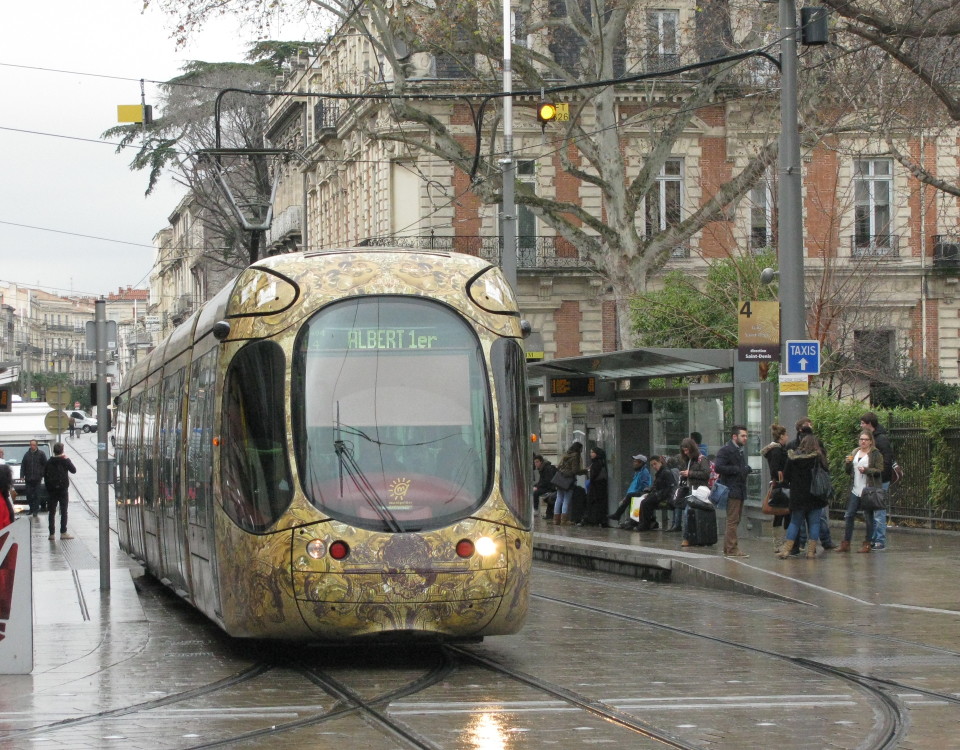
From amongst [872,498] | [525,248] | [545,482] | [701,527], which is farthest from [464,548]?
[525,248]

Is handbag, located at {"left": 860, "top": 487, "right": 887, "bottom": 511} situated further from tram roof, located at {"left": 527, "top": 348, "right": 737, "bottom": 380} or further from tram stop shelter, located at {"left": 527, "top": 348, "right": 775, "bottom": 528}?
tram roof, located at {"left": 527, "top": 348, "right": 737, "bottom": 380}

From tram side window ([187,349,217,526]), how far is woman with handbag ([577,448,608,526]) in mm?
15055

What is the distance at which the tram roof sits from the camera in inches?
898

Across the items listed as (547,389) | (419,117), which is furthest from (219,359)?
(419,117)

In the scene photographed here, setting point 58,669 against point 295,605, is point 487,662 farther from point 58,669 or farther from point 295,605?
point 58,669

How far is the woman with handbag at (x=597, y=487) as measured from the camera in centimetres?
2820

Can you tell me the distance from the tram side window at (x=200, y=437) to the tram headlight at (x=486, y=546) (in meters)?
2.30

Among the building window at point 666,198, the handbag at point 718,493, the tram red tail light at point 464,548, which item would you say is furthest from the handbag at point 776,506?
the building window at point 666,198

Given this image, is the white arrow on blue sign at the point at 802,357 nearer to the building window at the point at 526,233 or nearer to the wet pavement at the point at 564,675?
the wet pavement at the point at 564,675

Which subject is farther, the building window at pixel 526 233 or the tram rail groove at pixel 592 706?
the building window at pixel 526 233

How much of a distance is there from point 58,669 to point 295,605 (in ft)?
6.33

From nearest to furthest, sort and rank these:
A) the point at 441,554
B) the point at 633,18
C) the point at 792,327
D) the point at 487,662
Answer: the point at 441,554 < the point at 487,662 < the point at 792,327 < the point at 633,18

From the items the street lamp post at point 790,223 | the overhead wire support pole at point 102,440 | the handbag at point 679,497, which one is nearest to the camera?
the overhead wire support pole at point 102,440

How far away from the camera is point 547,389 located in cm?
2864
